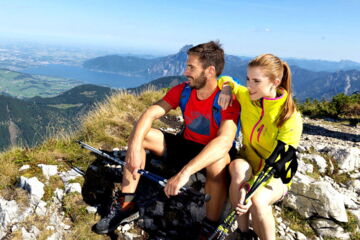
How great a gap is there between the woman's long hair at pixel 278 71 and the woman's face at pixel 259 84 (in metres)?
0.05

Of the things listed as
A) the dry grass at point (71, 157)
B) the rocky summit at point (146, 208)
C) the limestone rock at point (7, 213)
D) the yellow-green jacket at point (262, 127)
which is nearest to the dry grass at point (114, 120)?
the dry grass at point (71, 157)

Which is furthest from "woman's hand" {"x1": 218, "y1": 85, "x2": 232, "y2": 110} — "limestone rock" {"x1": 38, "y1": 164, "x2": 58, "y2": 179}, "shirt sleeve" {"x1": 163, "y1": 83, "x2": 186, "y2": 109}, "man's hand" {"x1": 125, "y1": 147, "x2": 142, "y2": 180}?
"limestone rock" {"x1": 38, "y1": 164, "x2": 58, "y2": 179}

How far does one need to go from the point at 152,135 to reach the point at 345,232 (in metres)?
3.73

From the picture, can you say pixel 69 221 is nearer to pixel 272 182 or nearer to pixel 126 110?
pixel 272 182

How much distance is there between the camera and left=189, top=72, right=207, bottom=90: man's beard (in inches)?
169

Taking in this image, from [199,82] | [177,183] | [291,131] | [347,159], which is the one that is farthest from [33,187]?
[347,159]

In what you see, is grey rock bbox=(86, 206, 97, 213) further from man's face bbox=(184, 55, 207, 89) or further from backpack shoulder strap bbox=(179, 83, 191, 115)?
man's face bbox=(184, 55, 207, 89)

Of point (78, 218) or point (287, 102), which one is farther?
point (78, 218)

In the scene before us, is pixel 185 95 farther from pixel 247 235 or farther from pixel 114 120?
pixel 114 120

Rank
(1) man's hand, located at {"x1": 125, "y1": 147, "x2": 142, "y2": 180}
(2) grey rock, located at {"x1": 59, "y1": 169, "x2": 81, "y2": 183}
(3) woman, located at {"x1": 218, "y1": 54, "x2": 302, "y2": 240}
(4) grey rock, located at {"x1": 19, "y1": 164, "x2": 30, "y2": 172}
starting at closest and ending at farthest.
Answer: (3) woman, located at {"x1": 218, "y1": 54, "x2": 302, "y2": 240}
(1) man's hand, located at {"x1": 125, "y1": 147, "x2": 142, "y2": 180}
(2) grey rock, located at {"x1": 59, "y1": 169, "x2": 81, "y2": 183}
(4) grey rock, located at {"x1": 19, "y1": 164, "x2": 30, "y2": 172}

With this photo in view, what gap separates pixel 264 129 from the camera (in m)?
3.76

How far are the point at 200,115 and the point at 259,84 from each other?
1219 mm

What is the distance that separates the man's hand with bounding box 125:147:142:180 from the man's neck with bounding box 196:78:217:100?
1413mm

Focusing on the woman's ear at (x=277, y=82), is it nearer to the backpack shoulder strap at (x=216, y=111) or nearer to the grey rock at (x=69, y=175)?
the backpack shoulder strap at (x=216, y=111)
